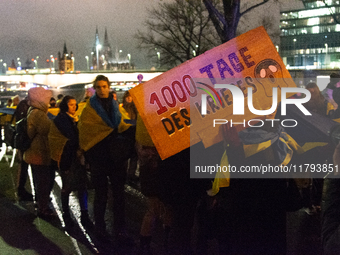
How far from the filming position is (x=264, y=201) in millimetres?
2934

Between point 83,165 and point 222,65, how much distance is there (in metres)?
2.77

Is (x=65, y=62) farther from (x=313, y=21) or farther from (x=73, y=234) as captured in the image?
(x=73, y=234)

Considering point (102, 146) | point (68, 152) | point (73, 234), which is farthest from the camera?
point (68, 152)

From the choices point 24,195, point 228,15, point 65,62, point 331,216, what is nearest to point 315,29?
point 65,62

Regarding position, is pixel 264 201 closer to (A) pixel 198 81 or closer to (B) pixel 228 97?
(B) pixel 228 97

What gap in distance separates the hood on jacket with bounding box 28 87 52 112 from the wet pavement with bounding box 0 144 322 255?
1661mm

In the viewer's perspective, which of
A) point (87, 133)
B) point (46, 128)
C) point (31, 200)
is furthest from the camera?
point (31, 200)

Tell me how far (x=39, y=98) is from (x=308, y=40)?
127 meters

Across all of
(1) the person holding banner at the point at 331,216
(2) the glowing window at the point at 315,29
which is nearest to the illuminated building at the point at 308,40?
(2) the glowing window at the point at 315,29

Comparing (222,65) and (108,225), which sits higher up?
(222,65)

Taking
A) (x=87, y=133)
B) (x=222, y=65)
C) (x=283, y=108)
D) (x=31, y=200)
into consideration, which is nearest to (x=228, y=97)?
(x=222, y=65)

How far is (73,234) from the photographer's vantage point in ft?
16.8

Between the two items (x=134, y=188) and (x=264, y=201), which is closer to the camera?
(x=264, y=201)

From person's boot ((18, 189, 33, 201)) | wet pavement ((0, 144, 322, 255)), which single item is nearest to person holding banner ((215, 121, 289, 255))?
wet pavement ((0, 144, 322, 255))
